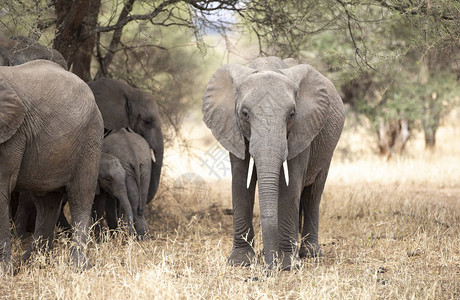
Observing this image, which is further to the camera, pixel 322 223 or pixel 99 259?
pixel 322 223

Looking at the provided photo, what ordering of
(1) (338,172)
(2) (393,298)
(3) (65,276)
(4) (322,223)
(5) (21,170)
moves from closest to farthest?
(2) (393,298) → (3) (65,276) → (5) (21,170) → (4) (322,223) → (1) (338,172)

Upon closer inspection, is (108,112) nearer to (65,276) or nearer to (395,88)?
(65,276)

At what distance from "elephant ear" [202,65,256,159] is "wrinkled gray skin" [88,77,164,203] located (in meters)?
3.15

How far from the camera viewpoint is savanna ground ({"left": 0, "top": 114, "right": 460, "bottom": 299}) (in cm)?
505

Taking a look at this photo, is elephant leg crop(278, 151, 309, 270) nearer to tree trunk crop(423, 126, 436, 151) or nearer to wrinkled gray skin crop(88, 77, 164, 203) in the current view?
wrinkled gray skin crop(88, 77, 164, 203)

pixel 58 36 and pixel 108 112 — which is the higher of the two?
pixel 58 36

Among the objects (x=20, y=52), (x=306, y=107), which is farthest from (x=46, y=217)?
(x=306, y=107)

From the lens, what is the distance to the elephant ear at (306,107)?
5.94 meters

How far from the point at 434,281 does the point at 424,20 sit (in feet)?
9.61

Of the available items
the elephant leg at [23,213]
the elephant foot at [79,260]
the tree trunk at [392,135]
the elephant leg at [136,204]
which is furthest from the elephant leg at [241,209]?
the tree trunk at [392,135]

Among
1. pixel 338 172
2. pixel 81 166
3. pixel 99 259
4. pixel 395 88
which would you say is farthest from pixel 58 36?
pixel 395 88

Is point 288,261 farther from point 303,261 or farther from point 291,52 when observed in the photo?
point 291,52

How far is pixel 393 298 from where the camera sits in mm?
5059

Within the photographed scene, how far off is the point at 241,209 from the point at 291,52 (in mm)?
3363
